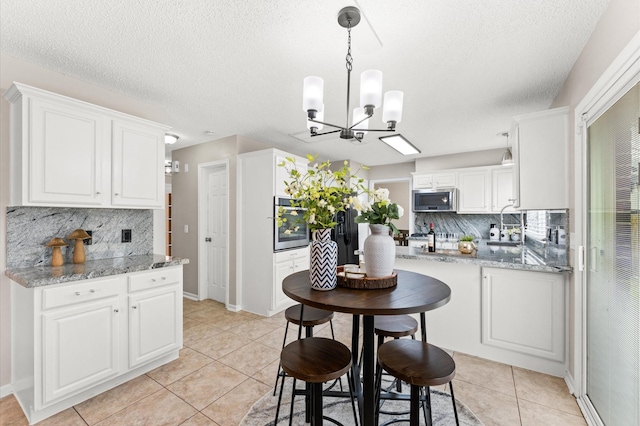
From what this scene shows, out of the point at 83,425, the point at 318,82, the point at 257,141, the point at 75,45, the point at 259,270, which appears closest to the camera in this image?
the point at 318,82

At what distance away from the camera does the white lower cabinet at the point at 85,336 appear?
180 centimetres

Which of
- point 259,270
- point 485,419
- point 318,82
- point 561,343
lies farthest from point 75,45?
point 561,343

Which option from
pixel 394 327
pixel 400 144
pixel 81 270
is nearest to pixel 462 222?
pixel 400 144

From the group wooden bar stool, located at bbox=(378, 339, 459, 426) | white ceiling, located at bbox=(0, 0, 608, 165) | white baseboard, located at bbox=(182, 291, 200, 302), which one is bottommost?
white baseboard, located at bbox=(182, 291, 200, 302)

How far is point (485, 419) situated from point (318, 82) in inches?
93.5

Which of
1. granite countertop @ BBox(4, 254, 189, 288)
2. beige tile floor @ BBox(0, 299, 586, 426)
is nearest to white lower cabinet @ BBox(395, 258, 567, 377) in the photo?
beige tile floor @ BBox(0, 299, 586, 426)

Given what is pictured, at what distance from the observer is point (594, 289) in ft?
6.10

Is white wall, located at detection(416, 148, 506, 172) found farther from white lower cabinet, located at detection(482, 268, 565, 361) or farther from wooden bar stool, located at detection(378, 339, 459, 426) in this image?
wooden bar stool, located at detection(378, 339, 459, 426)

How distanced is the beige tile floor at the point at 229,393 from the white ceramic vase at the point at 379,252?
1270 mm

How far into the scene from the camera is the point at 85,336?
1.98 m

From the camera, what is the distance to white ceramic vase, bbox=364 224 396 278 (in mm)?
1567

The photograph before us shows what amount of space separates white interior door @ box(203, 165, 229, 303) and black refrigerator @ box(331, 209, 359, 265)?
1.92m

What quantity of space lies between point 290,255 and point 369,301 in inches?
111

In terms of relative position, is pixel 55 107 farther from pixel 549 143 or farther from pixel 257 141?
pixel 549 143
